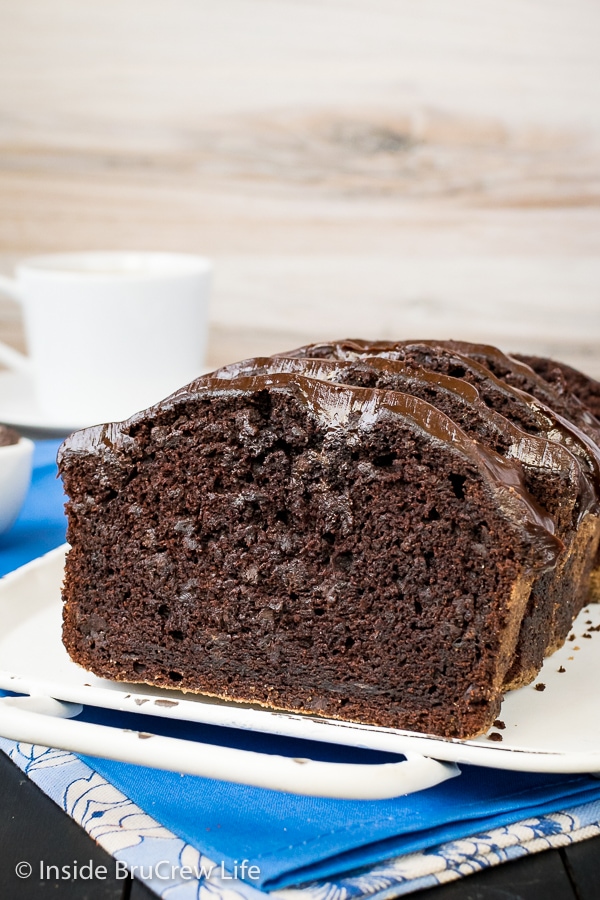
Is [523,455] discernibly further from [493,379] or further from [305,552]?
[305,552]

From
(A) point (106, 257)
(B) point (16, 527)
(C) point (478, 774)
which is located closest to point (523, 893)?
(C) point (478, 774)

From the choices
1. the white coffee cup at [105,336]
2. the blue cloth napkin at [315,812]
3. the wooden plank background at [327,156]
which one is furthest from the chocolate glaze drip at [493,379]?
the wooden plank background at [327,156]

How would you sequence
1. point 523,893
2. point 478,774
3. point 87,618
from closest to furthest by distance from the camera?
point 523,893, point 478,774, point 87,618

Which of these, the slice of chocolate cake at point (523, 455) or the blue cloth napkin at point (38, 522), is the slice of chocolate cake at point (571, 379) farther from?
the blue cloth napkin at point (38, 522)

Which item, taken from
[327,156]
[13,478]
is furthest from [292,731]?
[327,156]

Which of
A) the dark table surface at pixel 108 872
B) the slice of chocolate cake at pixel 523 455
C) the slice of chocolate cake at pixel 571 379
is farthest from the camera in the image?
the slice of chocolate cake at pixel 571 379

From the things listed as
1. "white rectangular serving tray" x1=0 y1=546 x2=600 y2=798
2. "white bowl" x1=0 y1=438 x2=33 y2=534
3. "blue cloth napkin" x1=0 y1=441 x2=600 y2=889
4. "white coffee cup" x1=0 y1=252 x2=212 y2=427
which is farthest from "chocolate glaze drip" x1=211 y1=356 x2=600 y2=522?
"white coffee cup" x1=0 y1=252 x2=212 y2=427

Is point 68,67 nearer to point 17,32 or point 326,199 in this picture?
point 17,32
